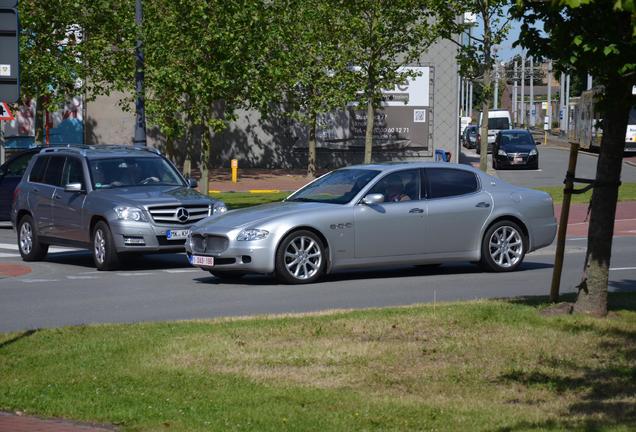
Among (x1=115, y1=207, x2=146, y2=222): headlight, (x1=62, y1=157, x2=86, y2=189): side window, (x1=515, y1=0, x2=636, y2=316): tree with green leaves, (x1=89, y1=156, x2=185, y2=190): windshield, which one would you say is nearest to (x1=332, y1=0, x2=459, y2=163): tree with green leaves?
(x1=89, y1=156, x2=185, y2=190): windshield

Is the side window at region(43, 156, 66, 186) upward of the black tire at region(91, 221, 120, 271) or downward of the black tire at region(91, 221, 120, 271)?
upward

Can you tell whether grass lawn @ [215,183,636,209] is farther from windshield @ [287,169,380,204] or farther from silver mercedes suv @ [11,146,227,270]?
windshield @ [287,169,380,204]

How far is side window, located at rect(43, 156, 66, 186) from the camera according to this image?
18.9 m

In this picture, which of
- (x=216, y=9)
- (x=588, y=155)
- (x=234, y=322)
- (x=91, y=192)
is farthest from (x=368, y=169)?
(x=588, y=155)

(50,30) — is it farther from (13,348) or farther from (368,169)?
(13,348)

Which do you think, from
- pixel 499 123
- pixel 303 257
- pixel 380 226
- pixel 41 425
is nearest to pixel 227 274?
pixel 303 257

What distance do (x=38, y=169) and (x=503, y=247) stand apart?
310 inches

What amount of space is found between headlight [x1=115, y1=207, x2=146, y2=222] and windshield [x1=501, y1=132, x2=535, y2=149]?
36722mm

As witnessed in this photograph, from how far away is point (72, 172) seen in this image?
18.6m

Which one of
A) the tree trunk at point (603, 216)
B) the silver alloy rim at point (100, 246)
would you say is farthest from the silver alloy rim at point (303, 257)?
the tree trunk at point (603, 216)

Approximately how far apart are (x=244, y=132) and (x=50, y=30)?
1984 cm

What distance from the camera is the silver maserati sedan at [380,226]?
14.9 metres

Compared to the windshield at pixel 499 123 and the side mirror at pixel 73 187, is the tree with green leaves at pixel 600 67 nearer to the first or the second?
the side mirror at pixel 73 187

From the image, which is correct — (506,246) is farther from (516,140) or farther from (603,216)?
(516,140)
